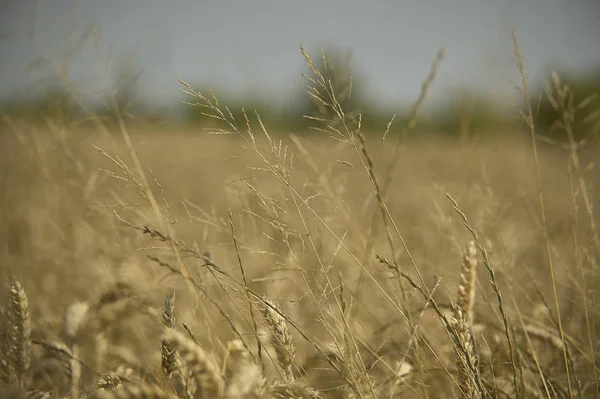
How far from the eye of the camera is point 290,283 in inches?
83.5

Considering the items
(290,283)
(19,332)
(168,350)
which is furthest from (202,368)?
(290,283)

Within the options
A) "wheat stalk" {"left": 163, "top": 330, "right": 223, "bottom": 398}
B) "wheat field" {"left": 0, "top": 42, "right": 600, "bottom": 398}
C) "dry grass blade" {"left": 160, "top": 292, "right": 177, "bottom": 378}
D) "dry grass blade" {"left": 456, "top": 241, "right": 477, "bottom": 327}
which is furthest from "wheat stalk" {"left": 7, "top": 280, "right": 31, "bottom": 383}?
"dry grass blade" {"left": 456, "top": 241, "right": 477, "bottom": 327}

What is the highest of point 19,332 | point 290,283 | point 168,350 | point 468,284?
point 468,284

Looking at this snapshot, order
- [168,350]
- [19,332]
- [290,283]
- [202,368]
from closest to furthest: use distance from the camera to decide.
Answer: [202,368] < [168,350] < [19,332] < [290,283]

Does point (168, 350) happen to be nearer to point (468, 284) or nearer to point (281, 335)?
point (281, 335)

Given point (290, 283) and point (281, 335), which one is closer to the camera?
point (281, 335)

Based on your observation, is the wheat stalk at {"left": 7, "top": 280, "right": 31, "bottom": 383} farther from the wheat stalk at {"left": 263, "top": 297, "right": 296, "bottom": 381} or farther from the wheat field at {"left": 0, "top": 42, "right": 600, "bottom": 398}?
the wheat stalk at {"left": 263, "top": 297, "right": 296, "bottom": 381}

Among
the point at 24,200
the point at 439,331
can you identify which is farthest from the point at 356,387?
the point at 24,200

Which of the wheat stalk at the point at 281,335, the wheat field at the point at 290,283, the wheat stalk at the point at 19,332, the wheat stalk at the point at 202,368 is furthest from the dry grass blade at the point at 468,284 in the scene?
the wheat stalk at the point at 19,332

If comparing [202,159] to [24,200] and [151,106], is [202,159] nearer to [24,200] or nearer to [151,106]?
[24,200]

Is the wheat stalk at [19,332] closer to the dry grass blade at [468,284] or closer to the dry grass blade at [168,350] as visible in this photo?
the dry grass blade at [168,350]

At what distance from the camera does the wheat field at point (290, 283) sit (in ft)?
2.74

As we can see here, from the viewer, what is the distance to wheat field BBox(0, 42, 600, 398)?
836mm

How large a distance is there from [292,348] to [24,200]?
10.4 ft
